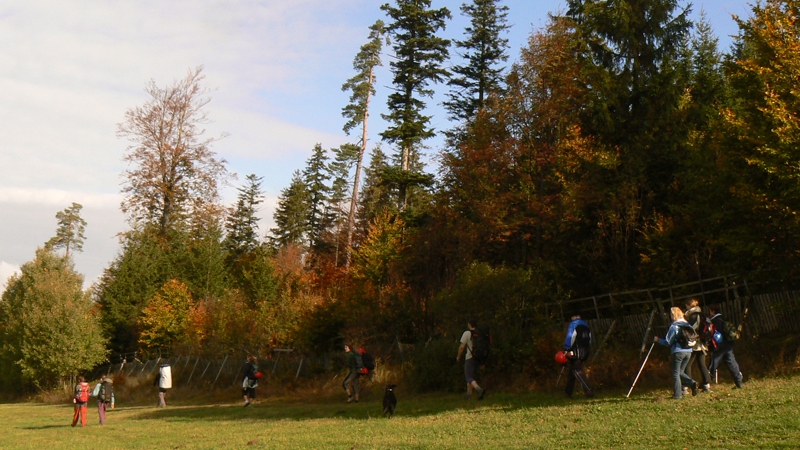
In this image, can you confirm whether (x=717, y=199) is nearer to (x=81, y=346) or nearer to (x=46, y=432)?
(x=46, y=432)

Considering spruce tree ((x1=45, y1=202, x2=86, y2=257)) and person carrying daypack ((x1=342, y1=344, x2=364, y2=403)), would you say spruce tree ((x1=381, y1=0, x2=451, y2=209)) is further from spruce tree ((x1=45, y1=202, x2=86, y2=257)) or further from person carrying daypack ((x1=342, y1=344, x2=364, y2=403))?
spruce tree ((x1=45, y1=202, x2=86, y2=257))

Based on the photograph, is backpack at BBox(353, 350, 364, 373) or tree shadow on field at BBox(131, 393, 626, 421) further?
backpack at BBox(353, 350, 364, 373)

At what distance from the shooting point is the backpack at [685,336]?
1205 centimetres

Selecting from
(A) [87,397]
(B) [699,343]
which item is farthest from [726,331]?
(A) [87,397]

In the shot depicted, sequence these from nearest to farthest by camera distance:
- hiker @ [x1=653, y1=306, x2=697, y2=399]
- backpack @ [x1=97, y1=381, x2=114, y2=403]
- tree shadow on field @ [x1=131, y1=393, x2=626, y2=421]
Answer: hiker @ [x1=653, y1=306, x2=697, y2=399], tree shadow on field @ [x1=131, y1=393, x2=626, y2=421], backpack @ [x1=97, y1=381, x2=114, y2=403]

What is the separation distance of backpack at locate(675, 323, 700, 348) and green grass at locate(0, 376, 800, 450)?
992 millimetres

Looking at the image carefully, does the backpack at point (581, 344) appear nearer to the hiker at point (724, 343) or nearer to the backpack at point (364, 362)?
the hiker at point (724, 343)

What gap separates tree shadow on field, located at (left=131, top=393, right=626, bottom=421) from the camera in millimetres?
14789

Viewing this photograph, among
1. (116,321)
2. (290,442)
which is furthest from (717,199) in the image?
(116,321)

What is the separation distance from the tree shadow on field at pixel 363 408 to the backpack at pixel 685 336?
1895 mm

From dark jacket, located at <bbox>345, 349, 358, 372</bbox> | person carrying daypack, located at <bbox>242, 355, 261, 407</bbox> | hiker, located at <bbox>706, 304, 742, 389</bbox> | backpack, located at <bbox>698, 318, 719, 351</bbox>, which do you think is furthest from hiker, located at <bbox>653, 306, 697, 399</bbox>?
person carrying daypack, located at <bbox>242, 355, 261, 407</bbox>

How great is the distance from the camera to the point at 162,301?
137 feet

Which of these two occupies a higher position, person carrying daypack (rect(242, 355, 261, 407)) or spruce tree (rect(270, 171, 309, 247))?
spruce tree (rect(270, 171, 309, 247))

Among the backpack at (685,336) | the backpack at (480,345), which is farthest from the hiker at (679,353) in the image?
the backpack at (480,345)
